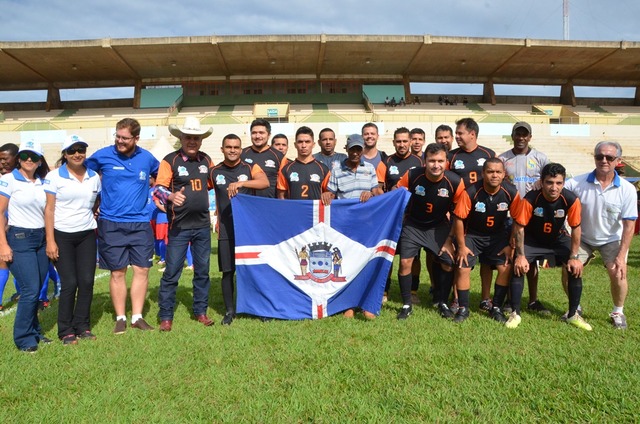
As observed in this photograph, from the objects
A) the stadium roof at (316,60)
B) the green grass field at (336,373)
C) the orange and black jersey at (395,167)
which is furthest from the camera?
the stadium roof at (316,60)

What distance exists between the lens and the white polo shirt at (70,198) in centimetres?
396

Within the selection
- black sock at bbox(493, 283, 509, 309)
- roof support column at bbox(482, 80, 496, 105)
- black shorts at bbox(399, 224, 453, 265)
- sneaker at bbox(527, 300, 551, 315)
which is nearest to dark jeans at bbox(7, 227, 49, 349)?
black shorts at bbox(399, 224, 453, 265)

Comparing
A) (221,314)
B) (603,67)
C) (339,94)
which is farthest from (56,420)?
(603,67)

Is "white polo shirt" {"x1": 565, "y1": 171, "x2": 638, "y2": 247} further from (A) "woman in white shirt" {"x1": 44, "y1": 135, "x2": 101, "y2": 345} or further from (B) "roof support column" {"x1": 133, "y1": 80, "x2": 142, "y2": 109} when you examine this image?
(B) "roof support column" {"x1": 133, "y1": 80, "x2": 142, "y2": 109}

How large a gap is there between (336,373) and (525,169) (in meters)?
3.69

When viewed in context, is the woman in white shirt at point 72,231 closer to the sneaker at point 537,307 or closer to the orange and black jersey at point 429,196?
the orange and black jersey at point 429,196

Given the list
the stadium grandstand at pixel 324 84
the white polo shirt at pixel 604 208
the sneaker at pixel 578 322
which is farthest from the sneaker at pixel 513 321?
the stadium grandstand at pixel 324 84

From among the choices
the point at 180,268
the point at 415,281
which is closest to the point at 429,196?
the point at 415,281

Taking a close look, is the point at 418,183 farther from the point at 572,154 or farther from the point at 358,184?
the point at 572,154

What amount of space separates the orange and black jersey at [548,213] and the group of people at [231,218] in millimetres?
11

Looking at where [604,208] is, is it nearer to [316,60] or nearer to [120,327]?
[120,327]

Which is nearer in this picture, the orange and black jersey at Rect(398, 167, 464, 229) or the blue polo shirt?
the blue polo shirt

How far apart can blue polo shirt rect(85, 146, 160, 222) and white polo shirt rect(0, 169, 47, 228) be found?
551 millimetres

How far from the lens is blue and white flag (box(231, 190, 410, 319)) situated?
4742mm
